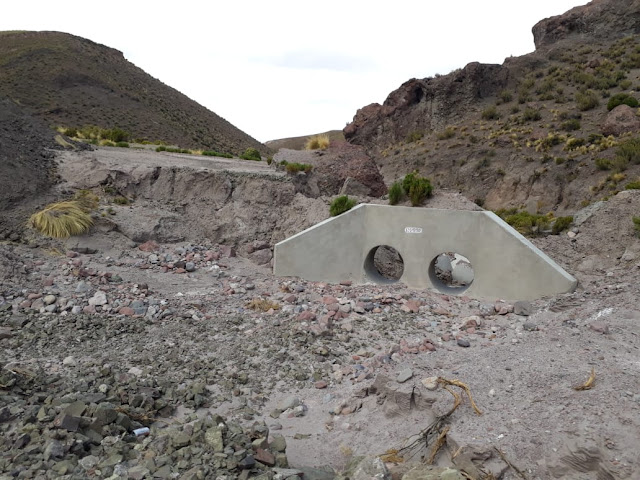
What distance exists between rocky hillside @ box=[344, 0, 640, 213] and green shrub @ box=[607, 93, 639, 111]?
61 millimetres

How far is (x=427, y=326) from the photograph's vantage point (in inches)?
319

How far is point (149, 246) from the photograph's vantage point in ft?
38.3

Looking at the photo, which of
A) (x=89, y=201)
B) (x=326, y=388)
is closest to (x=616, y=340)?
(x=326, y=388)

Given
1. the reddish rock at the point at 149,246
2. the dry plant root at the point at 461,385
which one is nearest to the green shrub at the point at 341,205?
the reddish rock at the point at 149,246

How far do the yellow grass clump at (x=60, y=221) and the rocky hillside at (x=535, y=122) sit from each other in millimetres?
19763

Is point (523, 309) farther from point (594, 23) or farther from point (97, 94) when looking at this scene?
point (97, 94)

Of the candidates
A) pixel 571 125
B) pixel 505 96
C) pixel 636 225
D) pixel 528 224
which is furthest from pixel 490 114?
pixel 636 225

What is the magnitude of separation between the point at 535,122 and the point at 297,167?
72.3ft

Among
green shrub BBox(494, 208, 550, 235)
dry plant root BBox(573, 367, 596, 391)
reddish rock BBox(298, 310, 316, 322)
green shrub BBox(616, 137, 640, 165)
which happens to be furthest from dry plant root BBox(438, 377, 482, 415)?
green shrub BBox(616, 137, 640, 165)

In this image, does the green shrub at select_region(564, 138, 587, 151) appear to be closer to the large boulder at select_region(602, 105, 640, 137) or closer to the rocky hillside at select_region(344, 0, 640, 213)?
the rocky hillside at select_region(344, 0, 640, 213)

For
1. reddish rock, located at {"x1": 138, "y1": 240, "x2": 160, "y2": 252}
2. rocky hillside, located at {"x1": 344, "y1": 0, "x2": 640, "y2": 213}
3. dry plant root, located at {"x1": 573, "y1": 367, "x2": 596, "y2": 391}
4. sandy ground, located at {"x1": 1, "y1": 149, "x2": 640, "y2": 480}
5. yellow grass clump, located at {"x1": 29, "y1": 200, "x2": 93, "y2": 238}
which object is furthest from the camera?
rocky hillside, located at {"x1": 344, "y1": 0, "x2": 640, "y2": 213}

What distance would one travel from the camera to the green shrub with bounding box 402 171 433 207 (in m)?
12.5

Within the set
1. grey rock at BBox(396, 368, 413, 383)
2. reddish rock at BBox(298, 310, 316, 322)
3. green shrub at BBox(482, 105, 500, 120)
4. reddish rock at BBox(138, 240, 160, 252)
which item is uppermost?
green shrub at BBox(482, 105, 500, 120)

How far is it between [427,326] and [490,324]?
3.53ft
